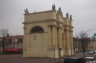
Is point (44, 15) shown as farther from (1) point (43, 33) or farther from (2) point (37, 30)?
(1) point (43, 33)

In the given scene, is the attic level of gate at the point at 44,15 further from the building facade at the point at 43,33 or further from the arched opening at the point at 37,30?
the arched opening at the point at 37,30

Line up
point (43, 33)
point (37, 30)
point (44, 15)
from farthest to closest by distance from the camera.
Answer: point (37, 30), point (44, 15), point (43, 33)

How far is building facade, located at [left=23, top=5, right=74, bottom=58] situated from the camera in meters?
54.2

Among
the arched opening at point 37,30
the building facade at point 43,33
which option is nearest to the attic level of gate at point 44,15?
the building facade at point 43,33

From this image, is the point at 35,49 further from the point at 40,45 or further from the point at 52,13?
the point at 52,13

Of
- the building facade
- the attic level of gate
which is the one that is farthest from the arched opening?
the attic level of gate

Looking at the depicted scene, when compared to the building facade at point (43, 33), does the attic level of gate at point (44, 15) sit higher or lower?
higher

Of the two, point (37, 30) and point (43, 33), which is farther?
point (37, 30)

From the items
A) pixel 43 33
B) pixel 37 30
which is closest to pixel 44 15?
pixel 37 30

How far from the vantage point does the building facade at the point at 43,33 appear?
54.2m

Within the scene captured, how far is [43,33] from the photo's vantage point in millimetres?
54844

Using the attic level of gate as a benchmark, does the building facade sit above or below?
below

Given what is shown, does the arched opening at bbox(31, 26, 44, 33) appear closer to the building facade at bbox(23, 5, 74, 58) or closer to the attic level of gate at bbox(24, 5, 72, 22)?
the building facade at bbox(23, 5, 74, 58)

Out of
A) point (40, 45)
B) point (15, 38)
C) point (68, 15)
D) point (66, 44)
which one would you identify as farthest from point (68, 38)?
point (15, 38)
